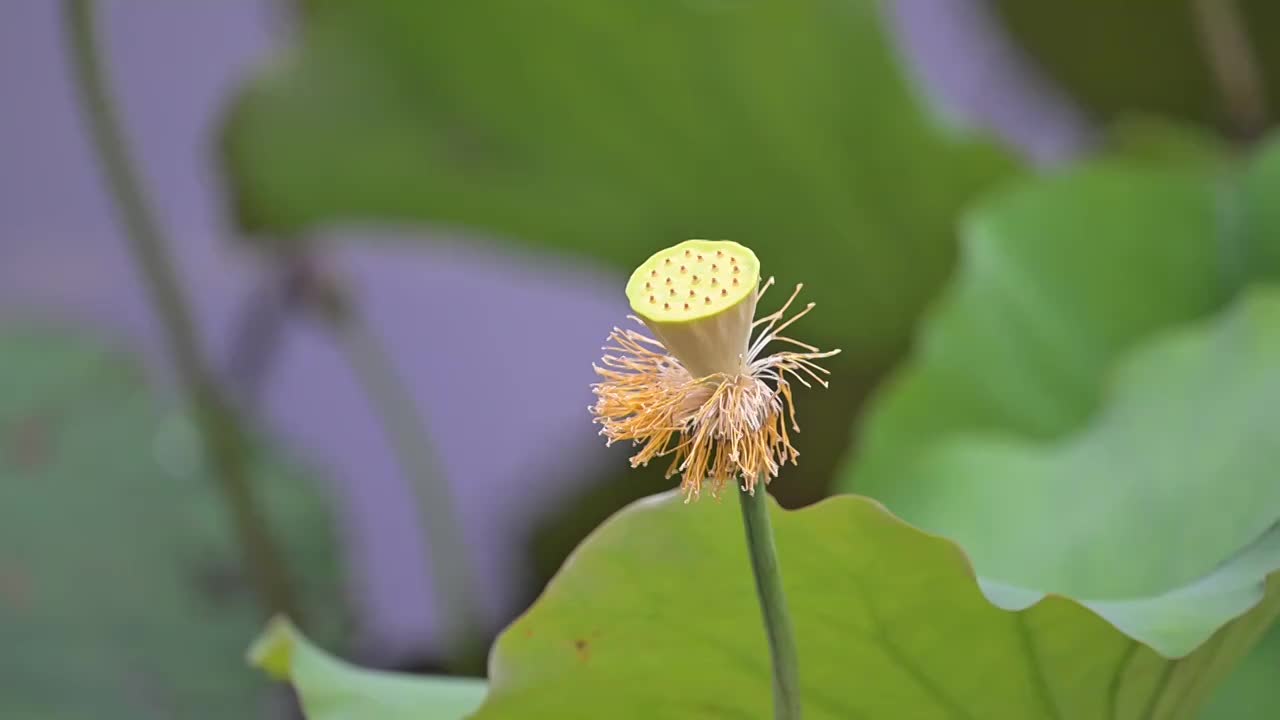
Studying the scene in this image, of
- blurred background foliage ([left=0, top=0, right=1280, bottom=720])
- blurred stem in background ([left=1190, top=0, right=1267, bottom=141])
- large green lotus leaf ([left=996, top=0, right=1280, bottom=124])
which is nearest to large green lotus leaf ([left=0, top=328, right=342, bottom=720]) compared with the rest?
blurred background foliage ([left=0, top=0, right=1280, bottom=720])

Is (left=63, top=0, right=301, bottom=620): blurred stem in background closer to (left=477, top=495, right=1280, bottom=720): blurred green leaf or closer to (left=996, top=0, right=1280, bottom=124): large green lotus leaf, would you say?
(left=477, top=495, right=1280, bottom=720): blurred green leaf

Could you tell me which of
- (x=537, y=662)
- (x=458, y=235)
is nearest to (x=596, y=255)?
(x=458, y=235)

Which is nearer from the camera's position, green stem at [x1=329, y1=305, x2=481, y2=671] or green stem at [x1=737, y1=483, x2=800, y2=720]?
green stem at [x1=737, y1=483, x2=800, y2=720]

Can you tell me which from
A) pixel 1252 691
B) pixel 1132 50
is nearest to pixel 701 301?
pixel 1252 691

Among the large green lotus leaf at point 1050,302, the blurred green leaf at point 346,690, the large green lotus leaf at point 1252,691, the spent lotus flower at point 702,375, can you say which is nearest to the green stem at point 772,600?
the spent lotus flower at point 702,375

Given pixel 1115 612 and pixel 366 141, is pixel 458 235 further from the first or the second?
pixel 1115 612

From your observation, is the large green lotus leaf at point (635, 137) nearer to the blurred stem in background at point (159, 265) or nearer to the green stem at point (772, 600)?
the blurred stem in background at point (159, 265)
